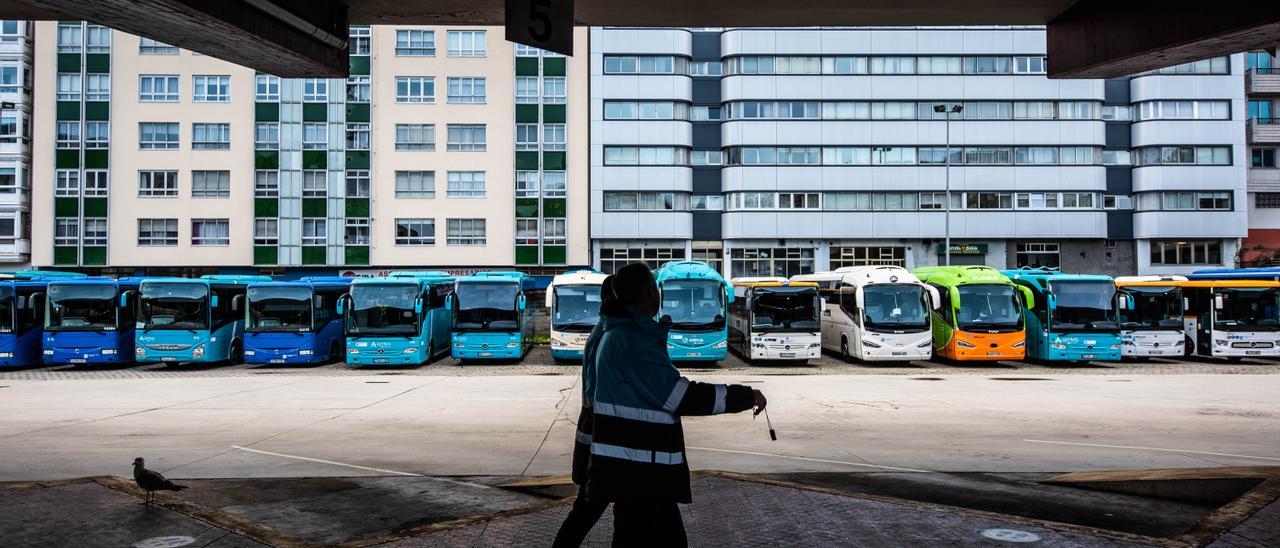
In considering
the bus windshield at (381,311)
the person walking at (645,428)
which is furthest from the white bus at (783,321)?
the person walking at (645,428)

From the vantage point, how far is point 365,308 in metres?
Result: 26.0

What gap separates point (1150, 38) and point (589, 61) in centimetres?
4431

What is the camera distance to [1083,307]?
26.3 m

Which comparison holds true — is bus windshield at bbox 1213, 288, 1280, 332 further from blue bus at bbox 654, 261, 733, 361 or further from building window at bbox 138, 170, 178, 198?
building window at bbox 138, 170, 178, 198

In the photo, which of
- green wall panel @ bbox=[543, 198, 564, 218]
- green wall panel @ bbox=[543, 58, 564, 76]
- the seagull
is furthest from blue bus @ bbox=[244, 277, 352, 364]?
green wall panel @ bbox=[543, 58, 564, 76]

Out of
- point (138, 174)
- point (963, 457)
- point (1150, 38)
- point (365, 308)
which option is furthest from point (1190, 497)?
point (138, 174)

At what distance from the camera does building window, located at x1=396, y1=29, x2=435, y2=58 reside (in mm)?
52312

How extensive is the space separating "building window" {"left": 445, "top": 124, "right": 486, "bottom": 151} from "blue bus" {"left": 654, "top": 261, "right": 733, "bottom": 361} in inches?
1132

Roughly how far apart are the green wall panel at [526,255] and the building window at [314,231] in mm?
10415

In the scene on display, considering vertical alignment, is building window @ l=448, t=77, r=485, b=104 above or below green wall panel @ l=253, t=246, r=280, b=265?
above

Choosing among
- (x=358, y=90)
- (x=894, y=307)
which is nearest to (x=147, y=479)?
(x=894, y=307)

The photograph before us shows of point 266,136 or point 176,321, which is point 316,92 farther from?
point 176,321

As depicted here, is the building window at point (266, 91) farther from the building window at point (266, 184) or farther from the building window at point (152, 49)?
the building window at point (152, 49)

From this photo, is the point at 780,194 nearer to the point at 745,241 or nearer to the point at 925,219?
the point at 745,241
